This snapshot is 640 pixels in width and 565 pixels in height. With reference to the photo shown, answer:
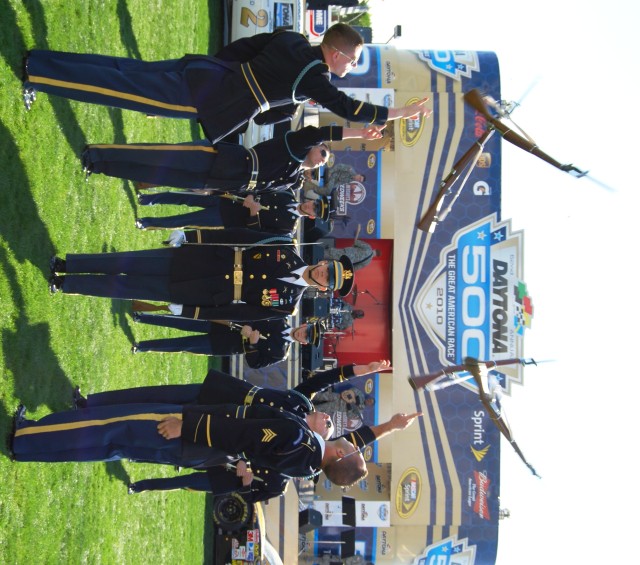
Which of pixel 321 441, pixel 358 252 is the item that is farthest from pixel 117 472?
pixel 358 252

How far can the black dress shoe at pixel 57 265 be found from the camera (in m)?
4.73

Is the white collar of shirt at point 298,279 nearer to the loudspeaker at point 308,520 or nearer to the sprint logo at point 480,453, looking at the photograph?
the loudspeaker at point 308,520

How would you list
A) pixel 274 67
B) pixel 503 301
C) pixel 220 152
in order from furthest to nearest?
pixel 503 301 < pixel 220 152 < pixel 274 67

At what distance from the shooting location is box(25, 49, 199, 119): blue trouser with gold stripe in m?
4.20

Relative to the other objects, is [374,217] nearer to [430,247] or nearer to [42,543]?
[430,247]

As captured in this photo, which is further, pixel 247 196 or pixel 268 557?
pixel 268 557

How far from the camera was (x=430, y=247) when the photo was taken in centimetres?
1321

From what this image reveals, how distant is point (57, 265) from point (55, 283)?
0.14 metres

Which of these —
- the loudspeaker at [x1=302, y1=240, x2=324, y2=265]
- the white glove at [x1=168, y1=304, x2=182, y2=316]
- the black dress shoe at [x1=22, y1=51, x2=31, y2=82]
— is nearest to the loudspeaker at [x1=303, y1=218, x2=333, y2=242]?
the loudspeaker at [x1=302, y1=240, x2=324, y2=265]

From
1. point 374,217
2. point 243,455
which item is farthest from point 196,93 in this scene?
point 374,217

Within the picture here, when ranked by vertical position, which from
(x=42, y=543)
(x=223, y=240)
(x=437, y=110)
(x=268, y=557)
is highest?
(x=437, y=110)

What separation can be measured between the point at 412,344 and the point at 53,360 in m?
9.26

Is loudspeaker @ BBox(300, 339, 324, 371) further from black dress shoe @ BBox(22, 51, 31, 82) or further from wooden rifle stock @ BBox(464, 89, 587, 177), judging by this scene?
black dress shoe @ BBox(22, 51, 31, 82)

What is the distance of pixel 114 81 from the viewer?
14.1ft
